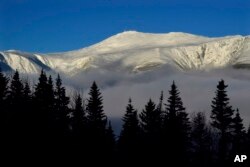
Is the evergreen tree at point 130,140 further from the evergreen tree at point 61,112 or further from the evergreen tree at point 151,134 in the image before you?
the evergreen tree at point 61,112

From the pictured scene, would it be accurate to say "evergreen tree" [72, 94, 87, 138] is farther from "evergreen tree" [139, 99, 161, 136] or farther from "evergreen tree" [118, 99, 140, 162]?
"evergreen tree" [139, 99, 161, 136]

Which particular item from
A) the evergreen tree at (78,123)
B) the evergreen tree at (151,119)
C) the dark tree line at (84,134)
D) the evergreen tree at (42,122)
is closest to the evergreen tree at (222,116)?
the dark tree line at (84,134)

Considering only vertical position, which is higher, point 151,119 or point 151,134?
point 151,119

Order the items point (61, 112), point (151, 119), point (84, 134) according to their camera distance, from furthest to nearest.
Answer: point (151, 119)
point (61, 112)
point (84, 134)

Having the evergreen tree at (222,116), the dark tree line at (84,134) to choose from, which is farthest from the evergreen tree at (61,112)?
the evergreen tree at (222,116)

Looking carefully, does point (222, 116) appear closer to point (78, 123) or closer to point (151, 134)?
point (151, 134)

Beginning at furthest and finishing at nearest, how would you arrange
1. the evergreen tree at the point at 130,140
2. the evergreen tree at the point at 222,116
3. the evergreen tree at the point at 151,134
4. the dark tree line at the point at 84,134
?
the evergreen tree at the point at 222,116
the evergreen tree at the point at 130,140
the evergreen tree at the point at 151,134
the dark tree line at the point at 84,134

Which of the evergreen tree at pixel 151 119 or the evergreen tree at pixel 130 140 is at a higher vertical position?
the evergreen tree at pixel 151 119

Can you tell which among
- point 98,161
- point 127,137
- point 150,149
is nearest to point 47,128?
point 98,161

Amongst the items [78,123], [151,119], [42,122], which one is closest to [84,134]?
[42,122]

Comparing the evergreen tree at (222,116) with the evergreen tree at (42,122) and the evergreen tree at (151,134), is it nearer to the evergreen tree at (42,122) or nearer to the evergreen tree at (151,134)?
the evergreen tree at (151,134)

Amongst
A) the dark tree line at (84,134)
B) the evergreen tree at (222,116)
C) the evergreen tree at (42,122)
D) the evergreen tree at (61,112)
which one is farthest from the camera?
the evergreen tree at (222,116)

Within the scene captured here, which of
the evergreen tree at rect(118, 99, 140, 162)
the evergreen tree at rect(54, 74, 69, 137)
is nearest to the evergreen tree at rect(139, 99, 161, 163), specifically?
the evergreen tree at rect(118, 99, 140, 162)

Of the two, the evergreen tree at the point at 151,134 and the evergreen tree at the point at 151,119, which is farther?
the evergreen tree at the point at 151,119
